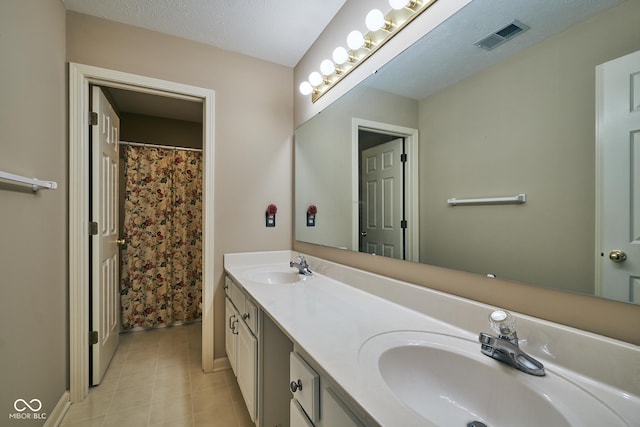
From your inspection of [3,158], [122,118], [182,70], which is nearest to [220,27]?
[182,70]

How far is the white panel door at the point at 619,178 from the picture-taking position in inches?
22.4

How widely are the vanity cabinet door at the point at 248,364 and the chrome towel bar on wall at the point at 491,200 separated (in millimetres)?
987

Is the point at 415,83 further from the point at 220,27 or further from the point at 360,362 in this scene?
the point at 220,27

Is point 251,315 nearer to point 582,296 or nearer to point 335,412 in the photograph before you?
point 335,412

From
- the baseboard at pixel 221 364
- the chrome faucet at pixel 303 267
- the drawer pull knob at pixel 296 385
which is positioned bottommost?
the baseboard at pixel 221 364

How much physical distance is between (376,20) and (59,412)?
2.53 meters

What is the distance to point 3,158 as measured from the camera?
102 centimetres

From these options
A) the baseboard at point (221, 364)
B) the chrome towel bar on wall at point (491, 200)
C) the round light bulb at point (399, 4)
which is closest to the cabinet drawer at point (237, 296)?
the baseboard at point (221, 364)

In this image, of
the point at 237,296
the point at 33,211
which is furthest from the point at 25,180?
the point at 237,296

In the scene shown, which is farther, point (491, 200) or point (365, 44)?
point (365, 44)

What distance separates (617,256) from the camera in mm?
603

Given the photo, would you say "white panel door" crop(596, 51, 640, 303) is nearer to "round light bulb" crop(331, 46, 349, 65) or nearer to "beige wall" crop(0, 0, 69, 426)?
"round light bulb" crop(331, 46, 349, 65)

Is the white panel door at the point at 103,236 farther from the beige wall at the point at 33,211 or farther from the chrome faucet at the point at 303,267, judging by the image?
the chrome faucet at the point at 303,267

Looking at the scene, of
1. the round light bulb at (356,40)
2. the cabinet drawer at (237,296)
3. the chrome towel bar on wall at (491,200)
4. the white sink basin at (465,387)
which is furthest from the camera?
the cabinet drawer at (237,296)
